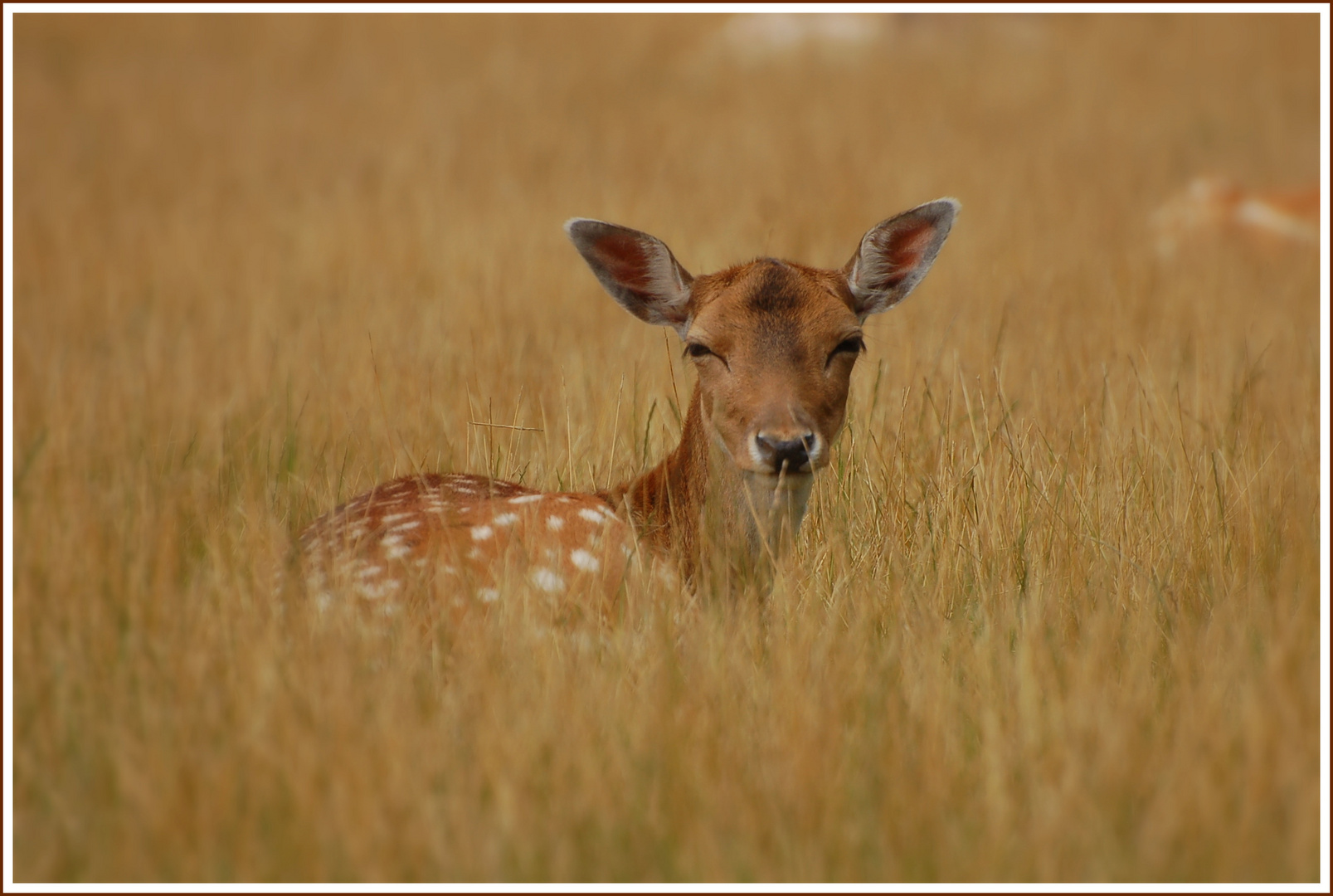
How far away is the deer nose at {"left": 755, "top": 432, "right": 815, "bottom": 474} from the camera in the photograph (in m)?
3.81

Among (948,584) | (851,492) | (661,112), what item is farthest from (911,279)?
(661,112)

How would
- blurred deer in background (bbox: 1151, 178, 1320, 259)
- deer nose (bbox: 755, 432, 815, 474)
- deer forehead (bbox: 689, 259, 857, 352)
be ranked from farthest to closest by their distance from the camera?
blurred deer in background (bbox: 1151, 178, 1320, 259) < deer forehead (bbox: 689, 259, 857, 352) < deer nose (bbox: 755, 432, 815, 474)

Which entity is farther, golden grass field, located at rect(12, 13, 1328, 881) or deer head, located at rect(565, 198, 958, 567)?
deer head, located at rect(565, 198, 958, 567)

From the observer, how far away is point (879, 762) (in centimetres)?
296

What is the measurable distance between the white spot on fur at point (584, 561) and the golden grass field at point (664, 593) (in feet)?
0.48

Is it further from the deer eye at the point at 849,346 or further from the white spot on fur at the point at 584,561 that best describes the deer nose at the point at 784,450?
the white spot on fur at the point at 584,561

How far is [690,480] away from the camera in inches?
174

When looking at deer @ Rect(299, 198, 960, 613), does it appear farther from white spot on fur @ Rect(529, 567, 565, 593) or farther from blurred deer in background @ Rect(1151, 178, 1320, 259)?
blurred deer in background @ Rect(1151, 178, 1320, 259)

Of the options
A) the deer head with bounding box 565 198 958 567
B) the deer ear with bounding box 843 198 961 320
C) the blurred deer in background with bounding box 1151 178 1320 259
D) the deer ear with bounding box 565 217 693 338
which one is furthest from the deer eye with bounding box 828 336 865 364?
the blurred deer in background with bounding box 1151 178 1320 259

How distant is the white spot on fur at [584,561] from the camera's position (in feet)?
12.2

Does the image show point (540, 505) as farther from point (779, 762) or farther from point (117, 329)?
point (117, 329)

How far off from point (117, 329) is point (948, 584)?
5.70 m

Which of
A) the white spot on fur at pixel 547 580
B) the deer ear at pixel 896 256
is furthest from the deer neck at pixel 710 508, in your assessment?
the deer ear at pixel 896 256

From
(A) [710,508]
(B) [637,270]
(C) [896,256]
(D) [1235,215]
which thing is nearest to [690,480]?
(A) [710,508]
